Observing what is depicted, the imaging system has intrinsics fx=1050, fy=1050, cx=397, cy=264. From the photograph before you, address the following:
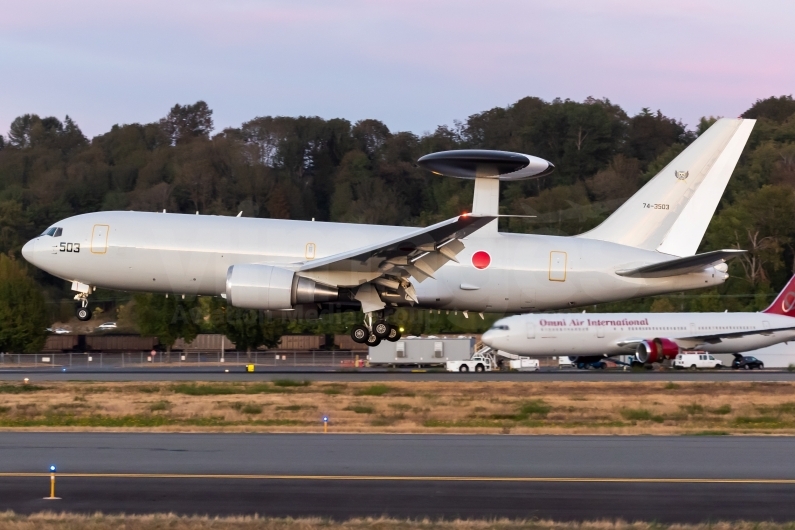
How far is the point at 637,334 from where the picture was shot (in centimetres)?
5031

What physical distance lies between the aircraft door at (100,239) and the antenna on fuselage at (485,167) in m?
9.83

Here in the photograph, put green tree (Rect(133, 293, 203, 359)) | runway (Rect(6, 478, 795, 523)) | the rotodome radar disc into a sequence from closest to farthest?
runway (Rect(6, 478, 795, 523)) < the rotodome radar disc < green tree (Rect(133, 293, 203, 359))

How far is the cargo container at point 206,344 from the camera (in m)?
69.9

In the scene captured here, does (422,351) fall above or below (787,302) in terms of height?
below

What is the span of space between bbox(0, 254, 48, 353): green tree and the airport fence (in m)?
1.23

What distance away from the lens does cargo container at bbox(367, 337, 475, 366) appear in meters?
55.7

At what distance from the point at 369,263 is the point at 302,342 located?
41.8 metres

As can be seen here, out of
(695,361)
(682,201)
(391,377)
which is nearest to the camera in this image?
(682,201)

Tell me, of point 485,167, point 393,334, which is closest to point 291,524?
point 485,167

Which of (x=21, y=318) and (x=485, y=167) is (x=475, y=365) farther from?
(x=21, y=318)

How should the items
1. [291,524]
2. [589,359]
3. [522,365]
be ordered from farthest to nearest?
[522,365] < [589,359] < [291,524]

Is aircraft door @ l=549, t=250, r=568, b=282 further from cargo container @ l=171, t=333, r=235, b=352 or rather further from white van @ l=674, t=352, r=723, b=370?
cargo container @ l=171, t=333, r=235, b=352

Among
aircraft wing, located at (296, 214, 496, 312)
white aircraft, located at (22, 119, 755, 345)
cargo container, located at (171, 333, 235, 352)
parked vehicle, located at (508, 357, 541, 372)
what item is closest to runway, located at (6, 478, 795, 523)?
aircraft wing, located at (296, 214, 496, 312)

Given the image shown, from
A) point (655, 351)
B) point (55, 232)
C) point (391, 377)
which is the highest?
point (55, 232)
